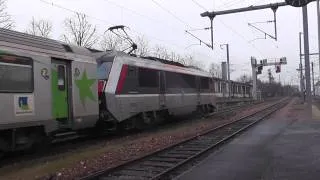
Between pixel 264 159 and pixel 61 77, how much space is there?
20.5 ft

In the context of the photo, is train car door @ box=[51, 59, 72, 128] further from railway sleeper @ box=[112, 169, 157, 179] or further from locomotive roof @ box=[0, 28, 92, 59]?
railway sleeper @ box=[112, 169, 157, 179]

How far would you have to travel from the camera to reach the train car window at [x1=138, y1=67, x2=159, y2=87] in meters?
22.0

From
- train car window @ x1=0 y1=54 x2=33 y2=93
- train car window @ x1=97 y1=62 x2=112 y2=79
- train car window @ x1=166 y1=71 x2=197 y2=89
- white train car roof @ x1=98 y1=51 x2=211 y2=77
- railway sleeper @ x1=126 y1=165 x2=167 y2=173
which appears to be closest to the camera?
railway sleeper @ x1=126 y1=165 x2=167 y2=173

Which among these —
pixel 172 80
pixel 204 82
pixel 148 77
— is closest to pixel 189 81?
pixel 172 80

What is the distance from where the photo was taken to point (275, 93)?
16275cm

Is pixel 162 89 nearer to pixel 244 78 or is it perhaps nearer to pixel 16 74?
pixel 16 74

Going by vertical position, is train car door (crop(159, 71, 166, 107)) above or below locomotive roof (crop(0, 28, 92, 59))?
below

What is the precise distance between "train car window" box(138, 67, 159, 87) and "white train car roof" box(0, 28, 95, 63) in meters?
5.03

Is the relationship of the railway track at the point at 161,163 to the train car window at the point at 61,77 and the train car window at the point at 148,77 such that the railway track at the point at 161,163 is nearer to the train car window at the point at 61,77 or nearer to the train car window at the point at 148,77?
the train car window at the point at 61,77

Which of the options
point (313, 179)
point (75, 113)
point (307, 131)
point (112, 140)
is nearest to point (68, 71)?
point (75, 113)

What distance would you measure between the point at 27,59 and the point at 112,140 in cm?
634

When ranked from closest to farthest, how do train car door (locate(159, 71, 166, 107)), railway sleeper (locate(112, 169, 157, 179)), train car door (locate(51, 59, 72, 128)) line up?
railway sleeper (locate(112, 169, 157, 179)) < train car door (locate(51, 59, 72, 128)) < train car door (locate(159, 71, 166, 107))

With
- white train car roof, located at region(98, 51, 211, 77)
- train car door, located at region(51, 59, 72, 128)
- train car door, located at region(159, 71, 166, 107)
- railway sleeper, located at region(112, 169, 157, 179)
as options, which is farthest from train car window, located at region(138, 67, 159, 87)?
railway sleeper, located at region(112, 169, 157, 179)

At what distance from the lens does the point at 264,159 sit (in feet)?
43.8
